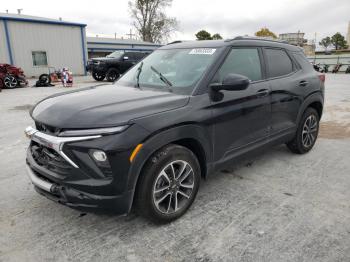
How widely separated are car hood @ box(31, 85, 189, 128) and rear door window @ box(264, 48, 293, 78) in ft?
5.37

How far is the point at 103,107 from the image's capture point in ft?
8.33

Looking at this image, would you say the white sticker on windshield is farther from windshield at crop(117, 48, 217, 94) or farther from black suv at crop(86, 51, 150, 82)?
black suv at crop(86, 51, 150, 82)

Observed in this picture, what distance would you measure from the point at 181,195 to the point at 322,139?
12.8ft

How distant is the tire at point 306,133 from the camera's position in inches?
177

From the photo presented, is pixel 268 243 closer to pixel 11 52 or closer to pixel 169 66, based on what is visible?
pixel 169 66

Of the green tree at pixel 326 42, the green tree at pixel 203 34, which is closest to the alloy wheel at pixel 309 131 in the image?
the green tree at pixel 203 34

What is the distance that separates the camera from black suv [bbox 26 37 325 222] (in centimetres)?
232

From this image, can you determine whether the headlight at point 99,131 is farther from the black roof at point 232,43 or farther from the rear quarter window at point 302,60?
the rear quarter window at point 302,60

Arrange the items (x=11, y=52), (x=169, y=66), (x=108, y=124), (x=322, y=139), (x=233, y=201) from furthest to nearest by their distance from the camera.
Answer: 1. (x=11, y=52)
2. (x=322, y=139)
3. (x=169, y=66)
4. (x=233, y=201)
5. (x=108, y=124)

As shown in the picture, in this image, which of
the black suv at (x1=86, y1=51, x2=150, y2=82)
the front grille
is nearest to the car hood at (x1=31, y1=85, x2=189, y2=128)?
the front grille

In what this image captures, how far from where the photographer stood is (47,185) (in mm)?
2504

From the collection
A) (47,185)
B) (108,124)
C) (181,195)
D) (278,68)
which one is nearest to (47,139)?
(47,185)

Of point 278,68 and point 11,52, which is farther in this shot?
point 11,52


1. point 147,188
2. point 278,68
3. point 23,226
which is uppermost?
point 278,68
